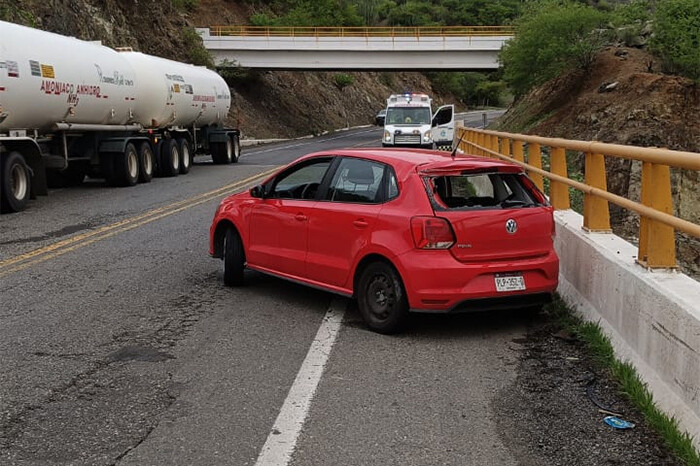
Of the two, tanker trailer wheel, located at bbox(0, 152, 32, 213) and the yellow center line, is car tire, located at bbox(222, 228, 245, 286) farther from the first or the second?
tanker trailer wheel, located at bbox(0, 152, 32, 213)

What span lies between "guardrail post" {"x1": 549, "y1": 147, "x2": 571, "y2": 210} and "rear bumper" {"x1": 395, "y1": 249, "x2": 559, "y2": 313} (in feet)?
6.55

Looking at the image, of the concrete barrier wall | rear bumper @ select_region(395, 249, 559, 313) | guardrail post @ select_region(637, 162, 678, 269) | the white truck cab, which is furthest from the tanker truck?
guardrail post @ select_region(637, 162, 678, 269)

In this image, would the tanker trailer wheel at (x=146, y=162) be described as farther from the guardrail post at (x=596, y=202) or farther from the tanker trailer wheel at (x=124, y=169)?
the guardrail post at (x=596, y=202)

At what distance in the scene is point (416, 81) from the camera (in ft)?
366

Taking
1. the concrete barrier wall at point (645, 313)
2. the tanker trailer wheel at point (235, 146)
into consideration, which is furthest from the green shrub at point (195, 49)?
the concrete barrier wall at point (645, 313)

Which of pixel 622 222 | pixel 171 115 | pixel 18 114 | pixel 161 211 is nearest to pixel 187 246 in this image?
pixel 161 211

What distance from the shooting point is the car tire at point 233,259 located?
28.3 ft

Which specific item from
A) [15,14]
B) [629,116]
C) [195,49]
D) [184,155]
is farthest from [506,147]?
[195,49]

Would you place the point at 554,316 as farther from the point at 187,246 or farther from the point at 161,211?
the point at 161,211

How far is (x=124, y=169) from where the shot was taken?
20.2m

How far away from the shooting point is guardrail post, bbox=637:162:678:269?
16.9 feet

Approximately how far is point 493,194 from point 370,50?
49.7m

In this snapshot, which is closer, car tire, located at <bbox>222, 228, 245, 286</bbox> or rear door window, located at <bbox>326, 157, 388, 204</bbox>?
rear door window, located at <bbox>326, 157, 388, 204</bbox>

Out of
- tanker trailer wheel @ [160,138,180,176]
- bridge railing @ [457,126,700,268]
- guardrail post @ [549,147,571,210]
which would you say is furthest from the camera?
tanker trailer wheel @ [160,138,180,176]
